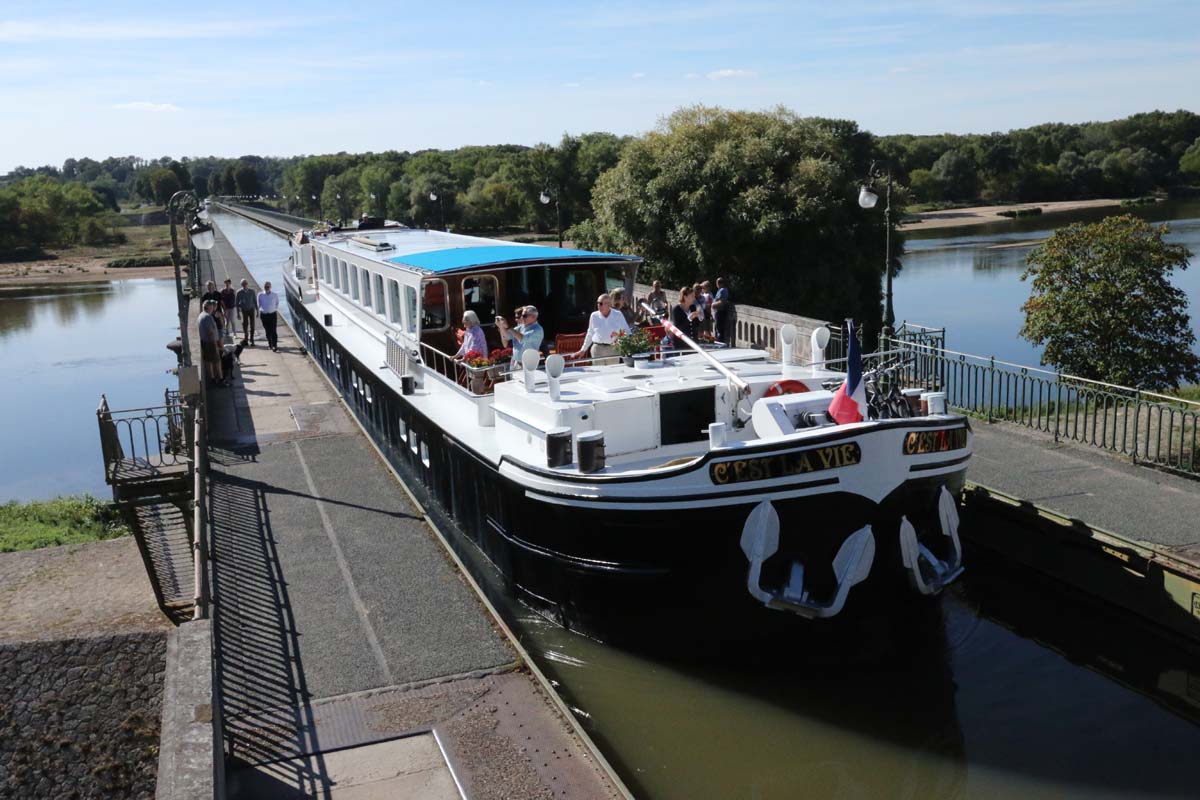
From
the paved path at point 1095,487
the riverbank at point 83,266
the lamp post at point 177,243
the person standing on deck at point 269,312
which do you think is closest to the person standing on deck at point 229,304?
the person standing on deck at point 269,312

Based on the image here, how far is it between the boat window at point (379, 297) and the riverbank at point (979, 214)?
6234cm

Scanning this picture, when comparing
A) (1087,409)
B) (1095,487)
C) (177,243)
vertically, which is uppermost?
(177,243)

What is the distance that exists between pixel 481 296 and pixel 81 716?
287 inches

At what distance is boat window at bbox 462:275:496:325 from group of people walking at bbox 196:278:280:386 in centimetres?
810

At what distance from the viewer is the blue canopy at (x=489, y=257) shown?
550 inches

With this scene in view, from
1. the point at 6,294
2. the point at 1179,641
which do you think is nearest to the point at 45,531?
the point at 1179,641

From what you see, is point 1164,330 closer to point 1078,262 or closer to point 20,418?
point 1078,262

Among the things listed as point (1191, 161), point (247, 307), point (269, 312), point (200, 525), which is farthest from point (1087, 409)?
point (1191, 161)

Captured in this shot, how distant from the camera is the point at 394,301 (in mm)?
16703

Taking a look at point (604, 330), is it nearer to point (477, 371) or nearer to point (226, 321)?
point (477, 371)

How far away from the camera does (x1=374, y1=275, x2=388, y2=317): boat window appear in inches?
702

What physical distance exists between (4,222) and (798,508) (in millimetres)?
97567

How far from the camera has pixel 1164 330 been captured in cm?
1745

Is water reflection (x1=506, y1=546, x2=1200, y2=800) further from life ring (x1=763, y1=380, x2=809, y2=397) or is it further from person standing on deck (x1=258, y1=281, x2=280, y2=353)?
person standing on deck (x1=258, y1=281, x2=280, y2=353)
